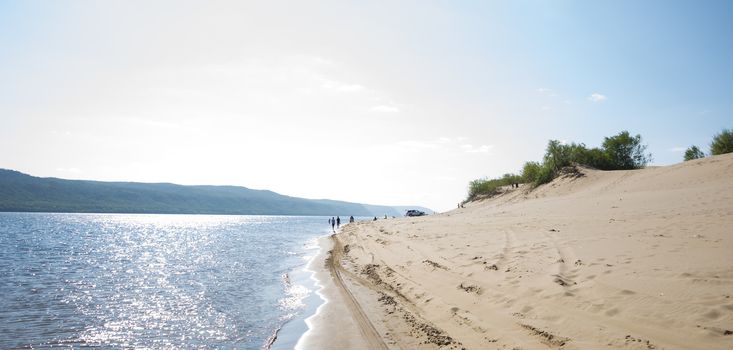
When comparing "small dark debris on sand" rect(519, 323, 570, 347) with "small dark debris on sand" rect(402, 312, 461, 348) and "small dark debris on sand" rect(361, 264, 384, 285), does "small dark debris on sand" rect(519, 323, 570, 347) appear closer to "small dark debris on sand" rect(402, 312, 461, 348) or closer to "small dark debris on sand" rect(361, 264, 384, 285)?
"small dark debris on sand" rect(402, 312, 461, 348)

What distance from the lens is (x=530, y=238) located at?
52.4ft

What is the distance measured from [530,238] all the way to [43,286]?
70.4 feet

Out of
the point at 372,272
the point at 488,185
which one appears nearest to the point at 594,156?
the point at 488,185

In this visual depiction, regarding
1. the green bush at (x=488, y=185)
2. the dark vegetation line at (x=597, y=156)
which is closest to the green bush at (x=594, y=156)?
the dark vegetation line at (x=597, y=156)

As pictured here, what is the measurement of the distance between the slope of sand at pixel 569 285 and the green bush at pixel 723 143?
2406 cm

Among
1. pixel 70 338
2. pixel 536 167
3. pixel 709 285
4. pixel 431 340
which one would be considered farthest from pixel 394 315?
pixel 536 167

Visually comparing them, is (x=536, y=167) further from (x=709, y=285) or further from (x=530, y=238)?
(x=709, y=285)

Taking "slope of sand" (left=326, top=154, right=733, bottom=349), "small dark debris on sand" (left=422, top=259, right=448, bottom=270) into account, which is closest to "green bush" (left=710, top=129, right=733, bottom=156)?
"slope of sand" (left=326, top=154, right=733, bottom=349)

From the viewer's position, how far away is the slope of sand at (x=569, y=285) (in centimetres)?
654

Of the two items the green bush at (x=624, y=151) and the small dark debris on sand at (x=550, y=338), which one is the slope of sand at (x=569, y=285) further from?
the green bush at (x=624, y=151)

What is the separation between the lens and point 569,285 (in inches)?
354

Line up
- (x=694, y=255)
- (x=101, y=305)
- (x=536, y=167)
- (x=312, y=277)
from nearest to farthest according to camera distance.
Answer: (x=694, y=255) → (x=101, y=305) → (x=312, y=277) → (x=536, y=167)

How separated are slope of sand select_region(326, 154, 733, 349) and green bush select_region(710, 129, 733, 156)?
2406cm

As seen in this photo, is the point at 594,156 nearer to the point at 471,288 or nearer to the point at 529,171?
the point at 529,171
